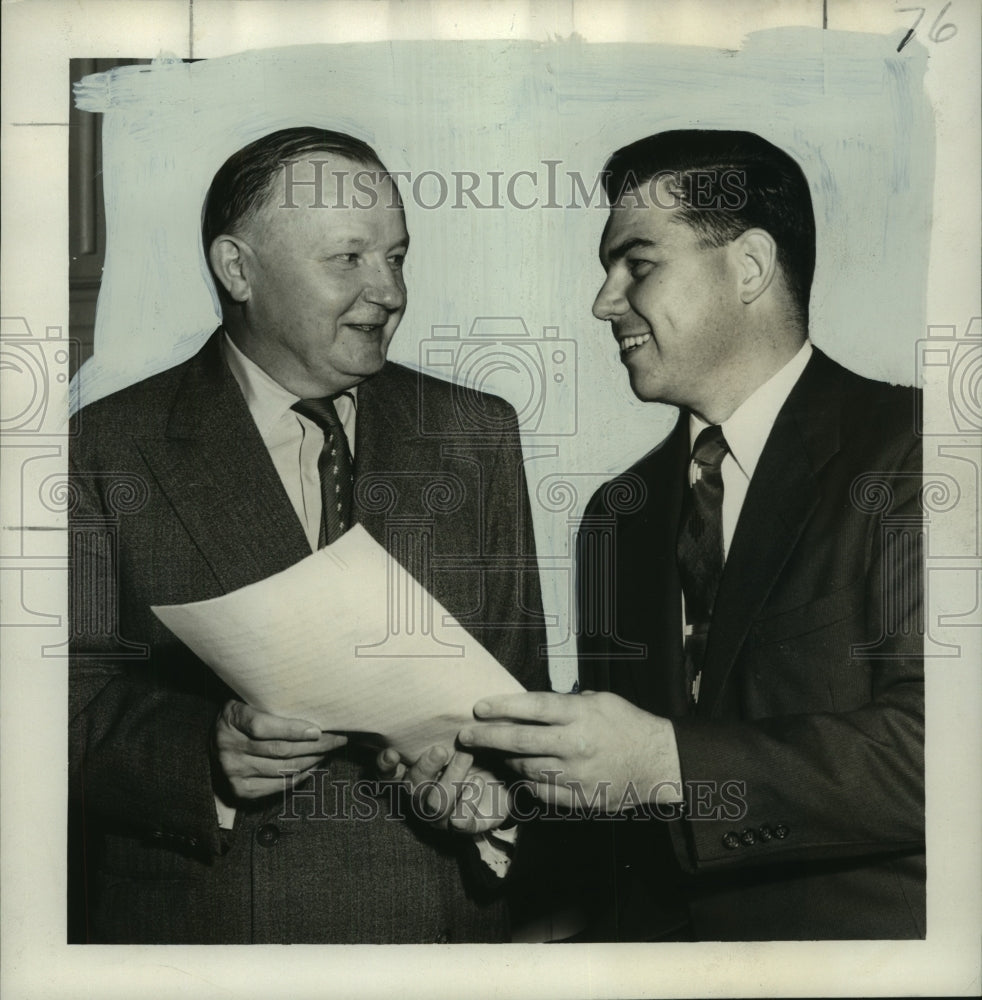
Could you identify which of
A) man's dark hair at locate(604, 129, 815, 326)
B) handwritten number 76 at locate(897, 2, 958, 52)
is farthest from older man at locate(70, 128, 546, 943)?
handwritten number 76 at locate(897, 2, 958, 52)

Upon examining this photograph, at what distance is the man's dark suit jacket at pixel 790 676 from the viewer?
7.59 ft

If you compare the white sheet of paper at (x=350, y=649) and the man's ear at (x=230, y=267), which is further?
the man's ear at (x=230, y=267)

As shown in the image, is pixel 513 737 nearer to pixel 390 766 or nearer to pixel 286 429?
pixel 390 766

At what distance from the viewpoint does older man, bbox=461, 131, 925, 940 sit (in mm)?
2312

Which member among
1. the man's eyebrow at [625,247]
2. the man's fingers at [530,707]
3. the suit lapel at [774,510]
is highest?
the man's eyebrow at [625,247]

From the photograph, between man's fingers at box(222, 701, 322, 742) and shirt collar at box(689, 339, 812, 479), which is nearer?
man's fingers at box(222, 701, 322, 742)

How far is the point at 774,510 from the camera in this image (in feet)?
7.66

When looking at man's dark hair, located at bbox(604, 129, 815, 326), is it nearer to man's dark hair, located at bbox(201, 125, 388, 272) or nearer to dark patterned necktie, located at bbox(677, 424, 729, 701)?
dark patterned necktie, located at bbox(677, 424, 729, 701)

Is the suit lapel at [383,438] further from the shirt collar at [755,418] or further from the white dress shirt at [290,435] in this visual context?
the shirt collar at [755,418]

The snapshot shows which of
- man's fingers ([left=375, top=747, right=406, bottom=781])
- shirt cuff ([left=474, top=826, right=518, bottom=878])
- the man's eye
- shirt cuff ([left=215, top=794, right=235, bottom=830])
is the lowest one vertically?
shirt cuff ([left=474, top=826, right=518, bottom=878])

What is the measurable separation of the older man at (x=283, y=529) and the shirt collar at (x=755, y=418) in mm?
391

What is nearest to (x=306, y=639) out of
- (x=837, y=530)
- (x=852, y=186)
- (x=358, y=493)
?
(x=358, y=493)

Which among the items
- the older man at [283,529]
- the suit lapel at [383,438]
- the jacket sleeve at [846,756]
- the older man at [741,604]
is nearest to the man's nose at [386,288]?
the older man at [283,529]

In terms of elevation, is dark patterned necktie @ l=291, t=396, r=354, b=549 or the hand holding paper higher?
dark patterned necktie @ l=291, t=396, r=354, b=549
